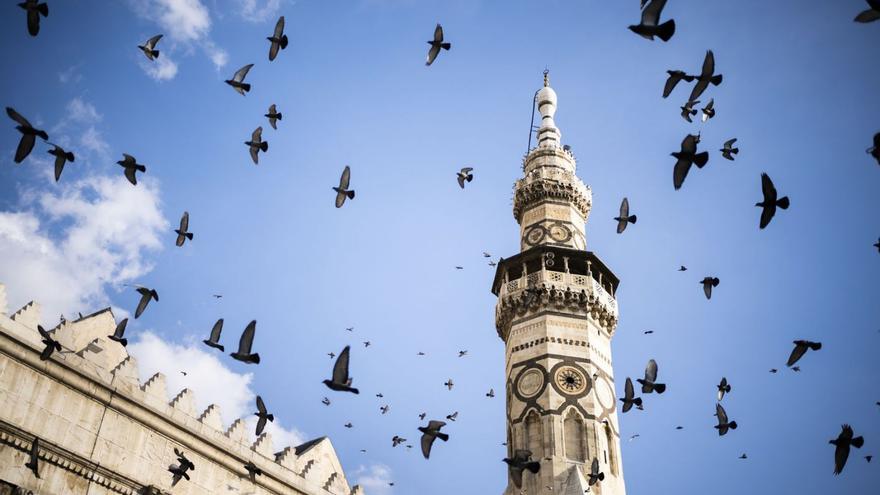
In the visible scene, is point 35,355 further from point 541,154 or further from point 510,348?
point 541,154

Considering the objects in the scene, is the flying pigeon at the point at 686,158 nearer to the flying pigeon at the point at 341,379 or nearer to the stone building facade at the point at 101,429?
the flying pigeon at the point at 341,379

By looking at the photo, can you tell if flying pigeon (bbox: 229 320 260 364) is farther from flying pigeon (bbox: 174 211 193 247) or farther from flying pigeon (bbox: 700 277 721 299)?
flying pigeon (bbox: 700 277 721 299)

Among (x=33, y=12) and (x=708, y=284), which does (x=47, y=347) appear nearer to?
(x=33, y=12)

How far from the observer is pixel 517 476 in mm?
25344

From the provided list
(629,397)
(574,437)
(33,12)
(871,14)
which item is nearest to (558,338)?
(574,437)

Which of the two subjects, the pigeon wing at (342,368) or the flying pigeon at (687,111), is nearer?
the pigeon wing at (342,368)

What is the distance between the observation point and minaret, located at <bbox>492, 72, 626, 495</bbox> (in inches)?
996

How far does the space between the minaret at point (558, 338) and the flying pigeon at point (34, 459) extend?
15.6 metres

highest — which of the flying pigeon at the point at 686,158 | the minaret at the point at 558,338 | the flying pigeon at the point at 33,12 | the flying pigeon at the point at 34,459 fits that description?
the minaret at the point at 558,338

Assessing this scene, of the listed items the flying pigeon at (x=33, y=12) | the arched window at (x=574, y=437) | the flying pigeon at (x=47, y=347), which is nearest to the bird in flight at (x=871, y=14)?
the flying pigeon at (x=33, y=12)

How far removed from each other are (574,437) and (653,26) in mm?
18479

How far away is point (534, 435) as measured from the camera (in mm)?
26062

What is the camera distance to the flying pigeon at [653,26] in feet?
32.7

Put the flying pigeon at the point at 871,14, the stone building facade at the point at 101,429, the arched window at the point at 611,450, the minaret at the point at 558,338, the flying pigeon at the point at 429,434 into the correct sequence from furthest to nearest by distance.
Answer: the arched window at the point at 611,450, the minaret at the point at 558,338, the stone building facade at the point at 101,429, the flying pigeon at the point at 429,434, the flying pigeon at the point at 871,14
